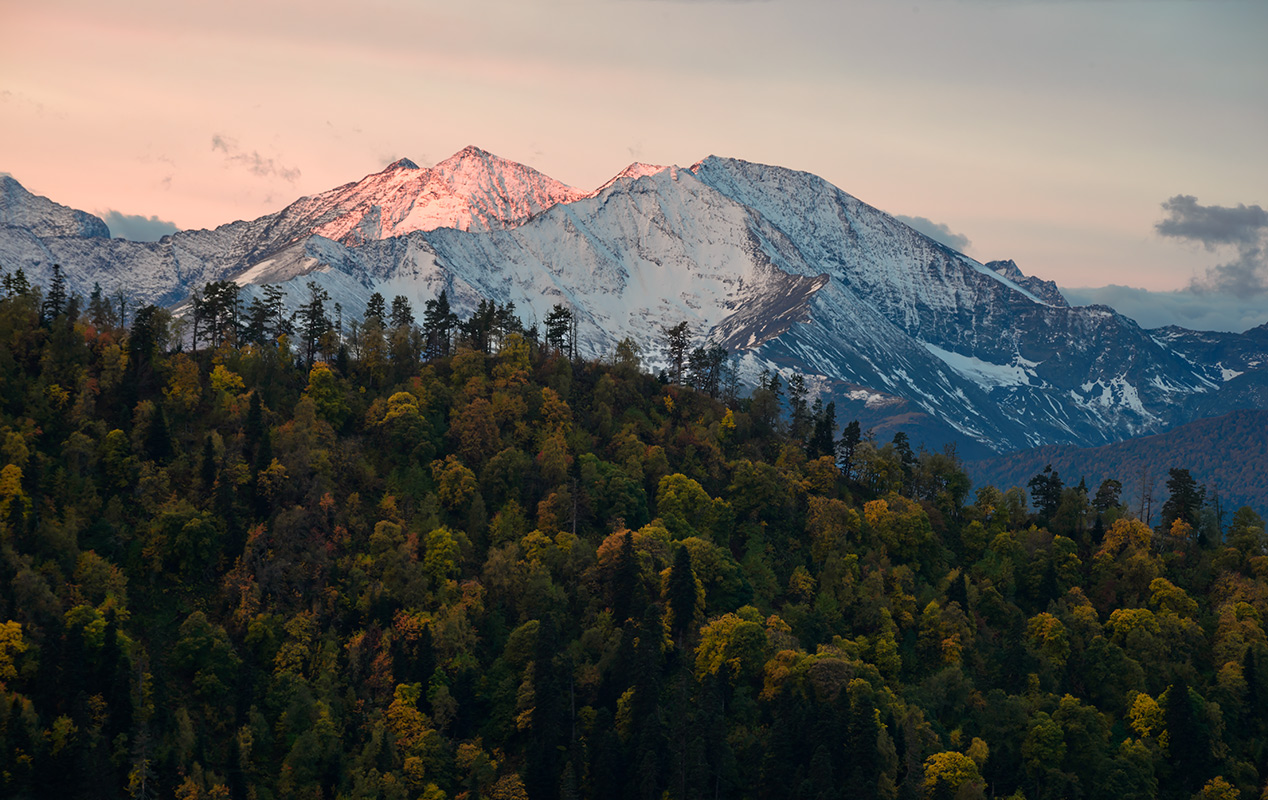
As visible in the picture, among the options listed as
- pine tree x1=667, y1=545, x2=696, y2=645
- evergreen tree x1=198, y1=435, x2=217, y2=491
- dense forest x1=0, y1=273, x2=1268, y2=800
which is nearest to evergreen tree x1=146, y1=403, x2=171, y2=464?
dense forest x1=0, y1=273, x2=1268, y2=800

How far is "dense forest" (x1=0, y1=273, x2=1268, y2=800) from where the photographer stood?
136125mm

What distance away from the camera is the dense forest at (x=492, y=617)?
136 meters

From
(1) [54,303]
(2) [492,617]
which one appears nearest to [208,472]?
(2) [492,617]

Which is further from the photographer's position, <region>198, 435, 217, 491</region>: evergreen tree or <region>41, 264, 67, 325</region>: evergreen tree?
<region>41, 264, 67, 325</region>: evergreen tree

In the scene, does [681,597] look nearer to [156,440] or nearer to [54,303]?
[156,440]

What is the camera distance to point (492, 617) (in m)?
159

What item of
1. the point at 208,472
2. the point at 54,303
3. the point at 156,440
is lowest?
the point at 208,472

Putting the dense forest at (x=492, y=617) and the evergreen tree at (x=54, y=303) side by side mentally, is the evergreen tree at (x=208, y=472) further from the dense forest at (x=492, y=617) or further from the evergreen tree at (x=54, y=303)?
the evergreen tree at (x=54, y=303)

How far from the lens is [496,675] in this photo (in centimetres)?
15100

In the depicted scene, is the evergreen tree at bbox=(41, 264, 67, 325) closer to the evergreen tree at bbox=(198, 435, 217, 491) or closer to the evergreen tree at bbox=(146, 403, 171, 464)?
the evergreen tree at bbox=(146, 403, 171, 464)

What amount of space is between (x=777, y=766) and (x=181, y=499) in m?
85.5

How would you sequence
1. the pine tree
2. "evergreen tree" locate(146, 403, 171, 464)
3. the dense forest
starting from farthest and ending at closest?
"evergreen tree" locate(146, 403, 171, 464), the pine tree, the dense forest

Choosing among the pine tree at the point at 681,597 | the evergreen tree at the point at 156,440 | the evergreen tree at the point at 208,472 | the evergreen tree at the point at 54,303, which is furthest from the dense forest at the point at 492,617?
the evergreen tree at the point at 208,472

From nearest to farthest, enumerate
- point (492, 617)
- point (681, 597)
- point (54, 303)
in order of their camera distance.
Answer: point (492, 617) → point (681, 597) → point (54, 303)
